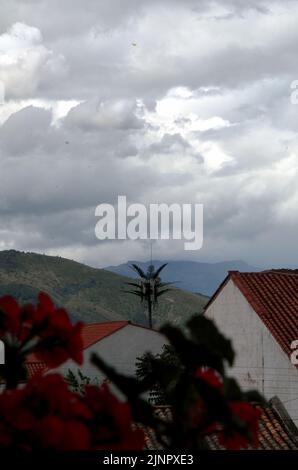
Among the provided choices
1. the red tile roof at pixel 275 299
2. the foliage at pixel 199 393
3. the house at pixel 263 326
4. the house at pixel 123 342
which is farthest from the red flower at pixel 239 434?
the house at pixel 123 342

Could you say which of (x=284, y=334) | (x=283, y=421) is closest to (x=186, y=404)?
(x=283, y=421)

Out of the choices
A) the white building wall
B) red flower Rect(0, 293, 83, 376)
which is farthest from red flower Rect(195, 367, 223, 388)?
the white building wall

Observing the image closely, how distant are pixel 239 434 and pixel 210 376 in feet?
0.69

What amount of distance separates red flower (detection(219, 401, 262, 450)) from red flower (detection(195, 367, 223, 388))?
0.07 meters

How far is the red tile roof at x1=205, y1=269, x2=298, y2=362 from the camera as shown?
32.2 meters

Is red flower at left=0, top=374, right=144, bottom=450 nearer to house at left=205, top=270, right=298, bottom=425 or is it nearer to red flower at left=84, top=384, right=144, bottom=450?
red flower at left=84, top=384, right=144, bottom=450

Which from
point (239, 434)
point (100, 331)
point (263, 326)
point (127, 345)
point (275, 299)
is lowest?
point (239, 434)

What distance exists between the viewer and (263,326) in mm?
32906

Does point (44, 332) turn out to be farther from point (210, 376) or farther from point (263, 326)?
point (263, 326)

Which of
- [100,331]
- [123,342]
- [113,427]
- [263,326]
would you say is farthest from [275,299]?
[113,427]

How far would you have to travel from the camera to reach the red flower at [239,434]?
2.00 meters

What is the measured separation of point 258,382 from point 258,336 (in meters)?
1.80

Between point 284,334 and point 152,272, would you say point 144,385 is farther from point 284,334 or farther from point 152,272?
point 152,272

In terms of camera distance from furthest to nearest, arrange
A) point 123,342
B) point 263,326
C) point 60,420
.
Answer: point 123,342, point 263,326, point 60,420
